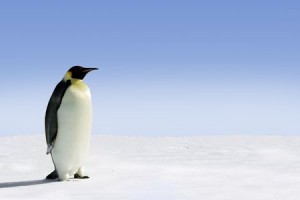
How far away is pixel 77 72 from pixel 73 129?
2.37 ft

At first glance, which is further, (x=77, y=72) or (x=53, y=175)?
(x=53, y=175)

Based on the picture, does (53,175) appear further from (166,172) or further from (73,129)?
(166,172)

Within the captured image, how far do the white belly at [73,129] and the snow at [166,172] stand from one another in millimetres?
270

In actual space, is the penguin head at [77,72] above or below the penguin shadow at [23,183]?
above

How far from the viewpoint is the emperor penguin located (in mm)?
6703

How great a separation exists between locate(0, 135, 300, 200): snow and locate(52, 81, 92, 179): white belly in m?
0.27

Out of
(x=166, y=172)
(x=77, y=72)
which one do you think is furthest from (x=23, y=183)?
(x=166, y=172)

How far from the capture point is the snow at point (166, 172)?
5900 millimetres

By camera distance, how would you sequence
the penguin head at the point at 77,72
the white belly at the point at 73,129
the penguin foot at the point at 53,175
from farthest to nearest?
1. the penguin foot at the point at 53,175
2. the penguin head at the point at 77,72
3. the white belly at the point at 73,129

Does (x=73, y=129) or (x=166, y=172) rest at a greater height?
(x=73, y=129)

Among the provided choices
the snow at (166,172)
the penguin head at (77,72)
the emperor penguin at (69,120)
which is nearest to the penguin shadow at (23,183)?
the snow at (166,172)

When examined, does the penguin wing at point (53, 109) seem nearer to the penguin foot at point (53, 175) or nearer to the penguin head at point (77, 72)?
the penguin head at point (77, 72)

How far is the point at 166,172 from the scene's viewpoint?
7594 mm

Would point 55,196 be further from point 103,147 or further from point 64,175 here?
point 103,147
